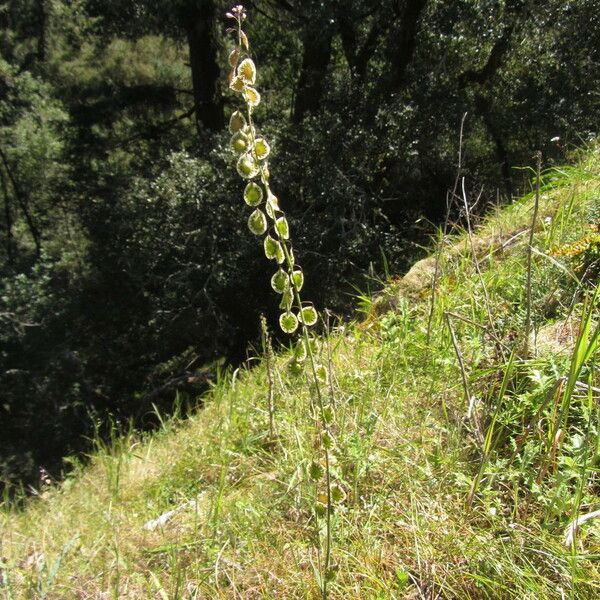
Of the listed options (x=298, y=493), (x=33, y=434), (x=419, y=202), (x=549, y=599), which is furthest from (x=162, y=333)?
(x=549, y=599)

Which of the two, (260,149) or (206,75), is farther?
(206,75)

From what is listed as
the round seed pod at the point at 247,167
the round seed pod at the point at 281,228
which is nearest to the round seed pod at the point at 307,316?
the round seed pod at the point at 281,228

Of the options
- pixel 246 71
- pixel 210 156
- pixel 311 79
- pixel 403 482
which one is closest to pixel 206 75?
pixel 311 79

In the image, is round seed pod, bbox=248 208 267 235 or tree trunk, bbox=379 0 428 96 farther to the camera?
tree trunk, bbox=379 0 428 96

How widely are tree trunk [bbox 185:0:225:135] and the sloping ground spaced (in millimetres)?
8010

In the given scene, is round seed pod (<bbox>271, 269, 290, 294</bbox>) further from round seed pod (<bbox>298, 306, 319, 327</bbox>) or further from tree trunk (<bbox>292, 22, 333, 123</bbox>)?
tree trunk (<bbox>292, 22, 333, 123</bbox>)

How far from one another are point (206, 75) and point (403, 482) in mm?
9736

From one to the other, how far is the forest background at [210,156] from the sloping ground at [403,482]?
4.09m

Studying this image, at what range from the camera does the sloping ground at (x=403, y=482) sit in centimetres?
155

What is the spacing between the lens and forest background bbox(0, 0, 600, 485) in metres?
8.30

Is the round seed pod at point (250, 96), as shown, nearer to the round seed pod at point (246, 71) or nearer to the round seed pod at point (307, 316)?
the round seed pod at point (246, 71)

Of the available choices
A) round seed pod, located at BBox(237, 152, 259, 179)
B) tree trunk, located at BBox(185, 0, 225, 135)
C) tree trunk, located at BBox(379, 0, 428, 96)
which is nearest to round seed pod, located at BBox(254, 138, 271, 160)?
round seed pod, located at BBox(237, 152, 259, 179)

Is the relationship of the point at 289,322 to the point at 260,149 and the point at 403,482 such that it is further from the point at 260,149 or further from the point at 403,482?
the point at 403,482

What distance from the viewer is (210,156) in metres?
8.53
